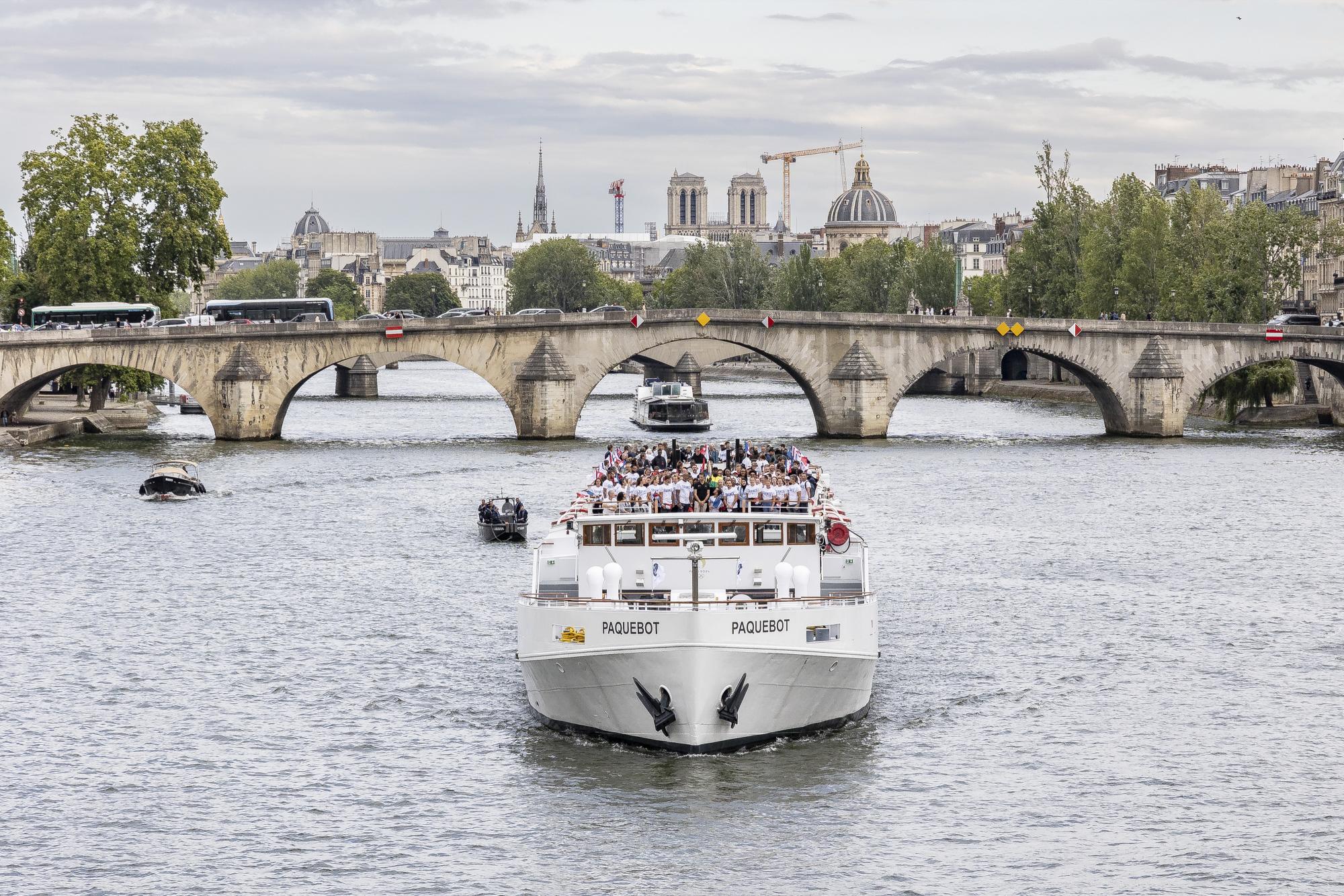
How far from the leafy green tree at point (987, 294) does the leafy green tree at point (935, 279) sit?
5.23 ft

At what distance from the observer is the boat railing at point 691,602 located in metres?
32.0

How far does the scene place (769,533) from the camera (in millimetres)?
35312

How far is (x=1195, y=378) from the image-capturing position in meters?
97.2

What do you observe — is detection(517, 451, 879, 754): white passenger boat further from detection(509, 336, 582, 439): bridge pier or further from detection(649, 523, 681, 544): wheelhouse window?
detection(509, 336, 582, 439): bridge pier

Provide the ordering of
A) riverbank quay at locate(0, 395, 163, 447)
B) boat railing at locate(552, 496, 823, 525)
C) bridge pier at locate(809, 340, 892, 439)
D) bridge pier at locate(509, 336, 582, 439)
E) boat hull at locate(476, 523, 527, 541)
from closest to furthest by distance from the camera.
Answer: boat railing at locate(552, 496, 823, 525), boat hull at locate(476, 523, 527, 541), riverbank quay at locate(0, 395, 163, 447), bridge pier at locate(509, 336, 582, 439), bridge pier at locate(809, 340, 892, 439)

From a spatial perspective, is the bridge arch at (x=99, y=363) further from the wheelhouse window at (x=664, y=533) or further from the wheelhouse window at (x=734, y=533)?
the wheelhouse window at (x=734, y=533)

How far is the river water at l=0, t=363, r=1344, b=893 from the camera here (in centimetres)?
2870

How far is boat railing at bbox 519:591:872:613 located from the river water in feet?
8.23

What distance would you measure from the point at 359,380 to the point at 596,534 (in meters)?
116

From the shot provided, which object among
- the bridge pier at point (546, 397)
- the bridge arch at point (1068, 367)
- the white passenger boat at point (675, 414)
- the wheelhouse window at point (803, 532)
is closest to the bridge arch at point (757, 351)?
the bridge pier at point (546, 397)

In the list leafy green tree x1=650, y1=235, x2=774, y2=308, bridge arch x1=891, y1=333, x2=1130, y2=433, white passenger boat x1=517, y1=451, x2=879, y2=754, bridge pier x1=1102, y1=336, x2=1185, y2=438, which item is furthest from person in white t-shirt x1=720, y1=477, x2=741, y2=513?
leafy green tree x1=650, y1=235, x2=774, y2=308

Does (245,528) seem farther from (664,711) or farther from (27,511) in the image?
(664,711)

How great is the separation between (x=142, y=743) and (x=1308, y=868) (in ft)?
64.8

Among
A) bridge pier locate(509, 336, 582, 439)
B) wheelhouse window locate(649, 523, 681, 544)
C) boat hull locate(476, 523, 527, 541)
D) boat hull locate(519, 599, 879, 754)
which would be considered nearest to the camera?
boat hull locate(519, 599, 879, 754)
